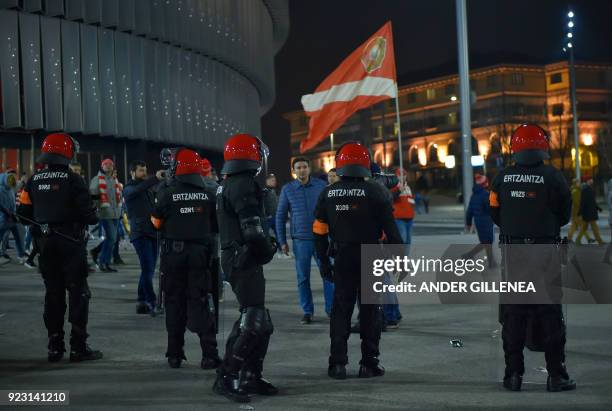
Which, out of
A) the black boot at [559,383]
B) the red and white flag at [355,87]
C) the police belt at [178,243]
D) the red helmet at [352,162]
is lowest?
the black boot at [559,383]

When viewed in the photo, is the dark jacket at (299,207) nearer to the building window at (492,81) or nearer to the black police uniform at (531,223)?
the black police uniform at (531,223)

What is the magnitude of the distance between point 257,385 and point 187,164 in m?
2.08

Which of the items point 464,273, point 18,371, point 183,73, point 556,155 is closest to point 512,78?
point 556,155

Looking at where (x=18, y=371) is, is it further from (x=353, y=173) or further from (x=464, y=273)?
(x=464, y=273)

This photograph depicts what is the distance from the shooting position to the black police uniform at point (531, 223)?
18.1ft

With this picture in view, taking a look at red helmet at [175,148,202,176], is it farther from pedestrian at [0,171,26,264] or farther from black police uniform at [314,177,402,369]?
pedestrian at [0,171,26,264]

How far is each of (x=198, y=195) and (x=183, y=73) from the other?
29.9 m

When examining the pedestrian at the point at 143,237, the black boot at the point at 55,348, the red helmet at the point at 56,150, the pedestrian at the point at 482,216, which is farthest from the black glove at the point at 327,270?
the pedestrian at the point at 482,216

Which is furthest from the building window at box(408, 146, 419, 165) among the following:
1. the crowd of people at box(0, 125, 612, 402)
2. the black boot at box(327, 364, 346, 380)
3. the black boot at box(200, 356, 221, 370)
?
the black boot at box(327, 364, 346, 380)

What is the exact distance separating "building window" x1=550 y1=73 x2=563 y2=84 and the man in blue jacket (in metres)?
79.6

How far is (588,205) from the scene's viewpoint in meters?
16.4

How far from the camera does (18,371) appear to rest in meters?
6.29

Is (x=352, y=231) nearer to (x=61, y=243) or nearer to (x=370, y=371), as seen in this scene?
(x=370, y=371)

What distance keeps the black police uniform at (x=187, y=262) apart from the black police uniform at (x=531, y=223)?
2499mm
